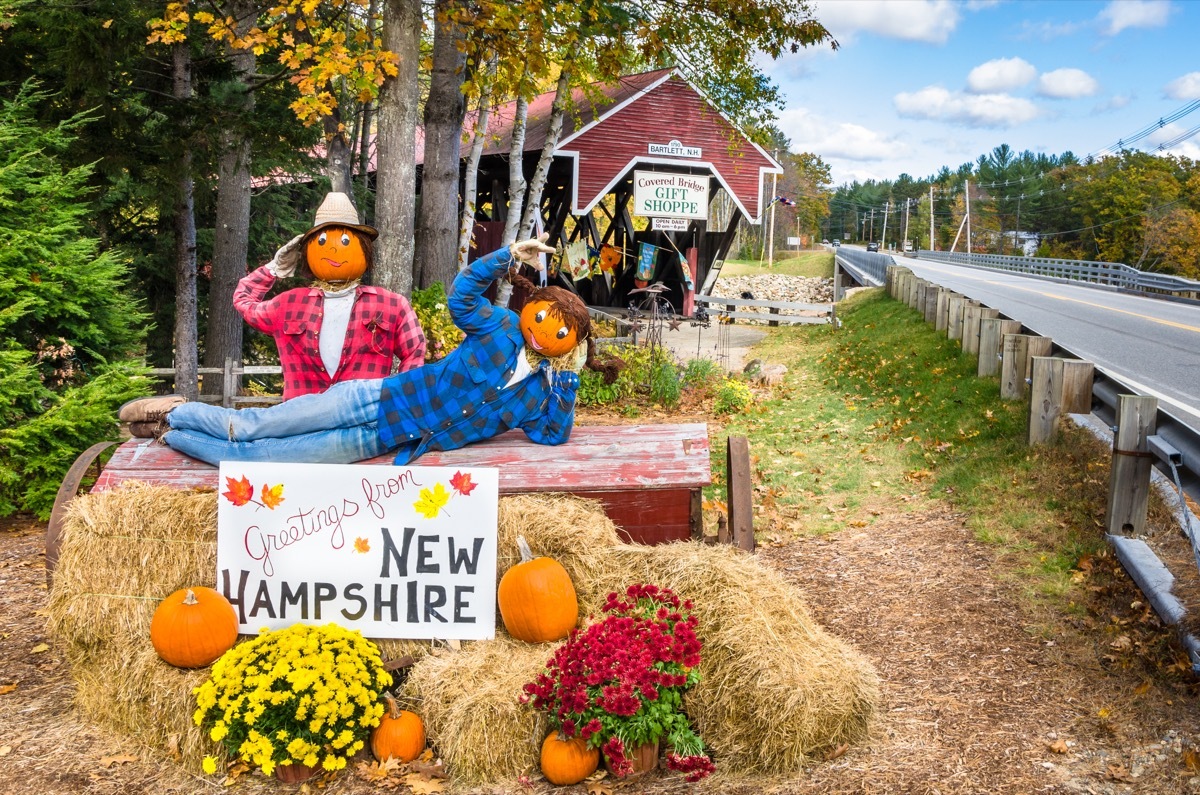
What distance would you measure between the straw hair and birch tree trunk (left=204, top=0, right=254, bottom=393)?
297 inches

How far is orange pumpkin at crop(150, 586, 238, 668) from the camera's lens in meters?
4.11

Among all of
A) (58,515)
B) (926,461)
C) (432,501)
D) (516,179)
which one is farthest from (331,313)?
(516,179)

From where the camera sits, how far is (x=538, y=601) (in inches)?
165

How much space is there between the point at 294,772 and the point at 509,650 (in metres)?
1.00

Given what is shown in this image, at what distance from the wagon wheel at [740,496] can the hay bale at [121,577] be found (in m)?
1.65

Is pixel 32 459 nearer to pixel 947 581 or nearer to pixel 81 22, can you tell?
pixel 81 22

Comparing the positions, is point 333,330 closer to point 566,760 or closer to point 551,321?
point 551,321

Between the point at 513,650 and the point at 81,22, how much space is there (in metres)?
7.47

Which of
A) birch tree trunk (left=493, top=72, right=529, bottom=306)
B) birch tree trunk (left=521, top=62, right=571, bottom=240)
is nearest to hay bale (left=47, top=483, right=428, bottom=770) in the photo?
birch tree trunk (left=493, top=72, right=529, bottom=306)

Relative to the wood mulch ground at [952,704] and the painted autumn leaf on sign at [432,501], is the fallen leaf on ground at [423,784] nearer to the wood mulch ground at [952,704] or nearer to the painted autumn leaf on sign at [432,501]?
the wood mulch ground at [952,704]

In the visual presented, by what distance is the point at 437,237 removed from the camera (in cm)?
1078

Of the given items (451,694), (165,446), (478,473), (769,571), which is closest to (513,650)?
(451,694)

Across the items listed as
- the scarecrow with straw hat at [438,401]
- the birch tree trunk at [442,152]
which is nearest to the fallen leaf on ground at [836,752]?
the scarecrow with straw hat at [438,401]

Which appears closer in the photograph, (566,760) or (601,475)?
(566,760)
